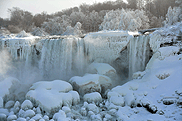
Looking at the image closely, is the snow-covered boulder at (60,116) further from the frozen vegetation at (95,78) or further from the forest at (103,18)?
the forest at (103,18)

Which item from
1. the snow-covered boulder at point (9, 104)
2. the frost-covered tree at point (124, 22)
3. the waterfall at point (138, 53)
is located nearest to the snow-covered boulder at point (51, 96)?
the snow-covered boulder at point (9, 104)

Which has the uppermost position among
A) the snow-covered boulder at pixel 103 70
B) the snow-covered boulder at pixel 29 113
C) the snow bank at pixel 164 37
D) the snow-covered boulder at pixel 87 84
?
the snow bank at pixel 164 37

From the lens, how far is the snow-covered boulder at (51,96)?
5863mm

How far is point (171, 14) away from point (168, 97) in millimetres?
16418

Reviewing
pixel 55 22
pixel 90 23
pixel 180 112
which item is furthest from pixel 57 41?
pixel 90 23

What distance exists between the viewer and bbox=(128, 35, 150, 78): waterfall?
9.34 metres

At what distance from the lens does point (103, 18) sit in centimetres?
2806

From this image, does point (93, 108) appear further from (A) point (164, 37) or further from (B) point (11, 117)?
(A) point (164, 37)

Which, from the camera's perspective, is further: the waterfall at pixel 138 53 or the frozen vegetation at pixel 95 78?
the waterfall at pixel 138 53

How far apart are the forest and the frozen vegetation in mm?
9678

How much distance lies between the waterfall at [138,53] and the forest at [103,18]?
9.78 m

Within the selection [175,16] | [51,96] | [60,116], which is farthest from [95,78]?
[175,16]

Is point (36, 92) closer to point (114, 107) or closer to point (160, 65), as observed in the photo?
point (114, 107)

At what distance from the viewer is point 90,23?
27141 mm
